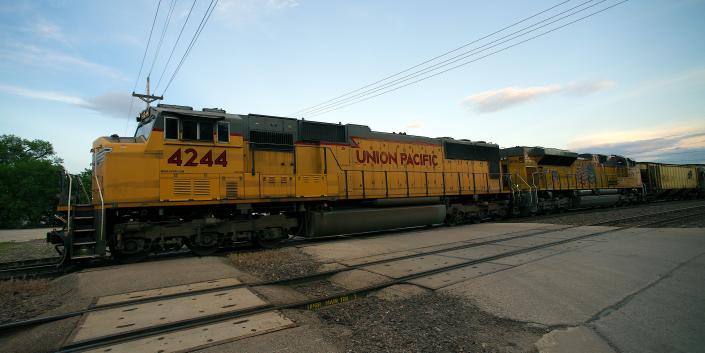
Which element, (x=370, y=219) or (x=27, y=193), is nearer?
(x=370, y=219)

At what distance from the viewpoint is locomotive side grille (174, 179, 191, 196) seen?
26.1ft

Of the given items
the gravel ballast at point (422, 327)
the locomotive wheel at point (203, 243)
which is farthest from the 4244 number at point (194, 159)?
the gravel ballast at point (422, 327)

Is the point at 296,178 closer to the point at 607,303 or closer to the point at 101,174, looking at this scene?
the point at 101,174

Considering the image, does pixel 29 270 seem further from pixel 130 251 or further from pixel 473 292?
pixel 473 292

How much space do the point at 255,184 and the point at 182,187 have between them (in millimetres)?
1725

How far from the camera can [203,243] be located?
8.48m

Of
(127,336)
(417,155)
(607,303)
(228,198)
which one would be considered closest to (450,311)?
(607,303)

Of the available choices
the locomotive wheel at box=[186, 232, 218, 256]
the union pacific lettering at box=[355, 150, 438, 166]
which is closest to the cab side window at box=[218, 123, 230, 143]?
the locomotive wheel at box=[186, 232, 218, 256]

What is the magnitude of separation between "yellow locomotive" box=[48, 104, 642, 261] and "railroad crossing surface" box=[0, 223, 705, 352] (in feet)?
2.95

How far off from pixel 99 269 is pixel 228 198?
9.38 feet

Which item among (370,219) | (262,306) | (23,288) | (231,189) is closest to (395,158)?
(370,219)

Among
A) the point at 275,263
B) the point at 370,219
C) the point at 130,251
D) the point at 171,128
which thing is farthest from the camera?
the point at 370,219

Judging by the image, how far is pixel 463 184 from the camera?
14.7m

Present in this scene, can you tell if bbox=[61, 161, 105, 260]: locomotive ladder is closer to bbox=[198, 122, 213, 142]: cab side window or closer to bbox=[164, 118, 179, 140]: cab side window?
bbox=[164, 118, 179, 140]: cab side window
